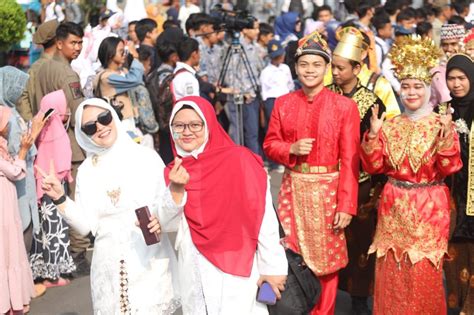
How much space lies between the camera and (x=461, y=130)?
584 cm

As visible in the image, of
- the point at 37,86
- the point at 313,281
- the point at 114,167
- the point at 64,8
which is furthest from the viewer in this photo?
the point at 64,8

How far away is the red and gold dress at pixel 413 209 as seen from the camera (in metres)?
5.30

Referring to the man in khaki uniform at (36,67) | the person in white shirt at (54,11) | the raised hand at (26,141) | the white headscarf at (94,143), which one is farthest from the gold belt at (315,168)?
the person in white shirt at (54,11)

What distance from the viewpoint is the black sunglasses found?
459 cm

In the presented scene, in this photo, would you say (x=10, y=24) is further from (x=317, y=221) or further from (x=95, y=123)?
(x=95, y=123)

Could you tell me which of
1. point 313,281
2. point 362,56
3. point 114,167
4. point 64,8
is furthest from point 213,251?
point 64,8

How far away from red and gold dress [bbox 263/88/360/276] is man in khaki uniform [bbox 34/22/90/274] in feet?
7.81

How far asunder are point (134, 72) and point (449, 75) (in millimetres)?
3318

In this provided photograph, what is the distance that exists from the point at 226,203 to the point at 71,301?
9.98 feet

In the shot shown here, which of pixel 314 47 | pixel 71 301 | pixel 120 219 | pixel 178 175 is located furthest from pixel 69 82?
pixel 178 175

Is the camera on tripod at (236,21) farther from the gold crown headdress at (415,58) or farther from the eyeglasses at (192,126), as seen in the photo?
the eyeglasses at (192,126)

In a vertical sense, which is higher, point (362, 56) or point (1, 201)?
point (362, 56)

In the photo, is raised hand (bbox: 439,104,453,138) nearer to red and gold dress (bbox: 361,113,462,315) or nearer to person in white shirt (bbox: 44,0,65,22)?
red and gold dress (bbox: 361,113,462,315)

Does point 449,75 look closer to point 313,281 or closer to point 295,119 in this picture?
point 295,119
